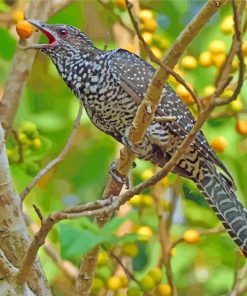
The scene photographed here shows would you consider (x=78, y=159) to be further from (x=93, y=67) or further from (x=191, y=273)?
(x=93, y=67)

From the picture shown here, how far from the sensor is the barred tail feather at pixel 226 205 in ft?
10.7

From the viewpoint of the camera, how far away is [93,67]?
3445mm

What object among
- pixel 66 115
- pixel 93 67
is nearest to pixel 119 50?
pixel 93 67

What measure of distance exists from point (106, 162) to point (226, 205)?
0.82 metres

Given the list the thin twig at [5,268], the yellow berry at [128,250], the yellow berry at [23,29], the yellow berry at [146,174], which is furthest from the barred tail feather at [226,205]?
the thin twig at [5,268]

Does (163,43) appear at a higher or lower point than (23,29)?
lower

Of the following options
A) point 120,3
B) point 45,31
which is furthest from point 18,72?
point 120,3

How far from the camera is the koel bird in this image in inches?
131

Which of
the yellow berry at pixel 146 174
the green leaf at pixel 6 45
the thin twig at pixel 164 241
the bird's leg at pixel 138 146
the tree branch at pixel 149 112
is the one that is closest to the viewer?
the tree branch at pixel 149 112

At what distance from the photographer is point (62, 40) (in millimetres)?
3494

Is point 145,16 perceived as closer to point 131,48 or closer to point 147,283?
point 131,48

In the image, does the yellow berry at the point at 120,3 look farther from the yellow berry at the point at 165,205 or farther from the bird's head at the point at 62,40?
the yellow berry at the point at 165,205

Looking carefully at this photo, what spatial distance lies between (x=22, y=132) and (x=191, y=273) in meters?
1.22

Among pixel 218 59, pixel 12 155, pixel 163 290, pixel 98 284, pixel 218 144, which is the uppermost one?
pixel 218 59
